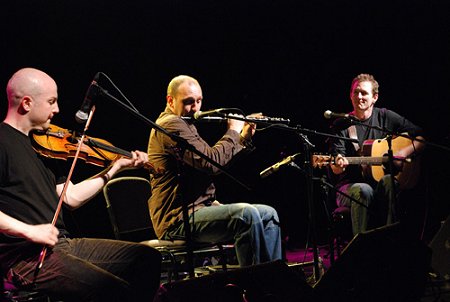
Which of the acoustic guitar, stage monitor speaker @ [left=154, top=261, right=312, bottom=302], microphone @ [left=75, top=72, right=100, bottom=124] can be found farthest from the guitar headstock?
microphone @ [left=75, top=72, right=100, bottom=124]

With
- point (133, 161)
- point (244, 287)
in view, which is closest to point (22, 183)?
point (133, 161)

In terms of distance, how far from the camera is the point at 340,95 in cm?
569

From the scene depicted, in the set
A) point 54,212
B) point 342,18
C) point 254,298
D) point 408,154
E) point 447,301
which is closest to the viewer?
point 254,298

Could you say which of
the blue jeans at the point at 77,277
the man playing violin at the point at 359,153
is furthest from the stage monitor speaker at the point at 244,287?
the man playing violin at the point at 359,153

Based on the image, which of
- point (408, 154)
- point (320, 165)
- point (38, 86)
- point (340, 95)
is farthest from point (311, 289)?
point (340, 95)

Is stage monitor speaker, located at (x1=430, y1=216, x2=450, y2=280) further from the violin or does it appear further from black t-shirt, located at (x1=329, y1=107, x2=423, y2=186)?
the violin

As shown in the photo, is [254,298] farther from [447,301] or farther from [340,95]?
[340,95]

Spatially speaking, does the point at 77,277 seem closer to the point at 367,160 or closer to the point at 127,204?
the point at 127,204

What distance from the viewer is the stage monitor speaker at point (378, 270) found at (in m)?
2.17

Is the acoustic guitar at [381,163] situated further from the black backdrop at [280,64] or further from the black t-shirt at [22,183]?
the black t-shirt at [22,183]

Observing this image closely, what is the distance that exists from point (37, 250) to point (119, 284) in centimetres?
39

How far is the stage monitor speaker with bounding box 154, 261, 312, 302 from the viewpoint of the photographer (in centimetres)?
201

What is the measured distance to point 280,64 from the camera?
5562mm

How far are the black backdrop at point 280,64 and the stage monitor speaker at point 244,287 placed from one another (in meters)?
2.86
